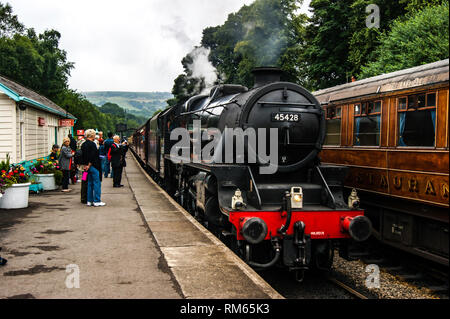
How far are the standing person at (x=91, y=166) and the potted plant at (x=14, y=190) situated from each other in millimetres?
1411

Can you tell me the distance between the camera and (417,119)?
22.1 ft

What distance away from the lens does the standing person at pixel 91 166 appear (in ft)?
32.7

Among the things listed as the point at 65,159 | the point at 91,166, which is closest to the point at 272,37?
the point at 65,159

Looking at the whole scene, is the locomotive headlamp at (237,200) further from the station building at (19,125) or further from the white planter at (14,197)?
the station building at (19,125)

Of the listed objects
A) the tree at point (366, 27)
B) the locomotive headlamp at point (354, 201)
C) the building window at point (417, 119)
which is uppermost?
the tree at point (366, 27)

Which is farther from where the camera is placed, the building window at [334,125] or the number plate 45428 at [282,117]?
the building window at [334,125]

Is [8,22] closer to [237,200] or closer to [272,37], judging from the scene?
[272,37]

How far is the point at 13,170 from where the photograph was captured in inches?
387

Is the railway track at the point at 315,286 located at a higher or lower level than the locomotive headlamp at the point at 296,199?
lower

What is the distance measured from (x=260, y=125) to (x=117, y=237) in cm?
303

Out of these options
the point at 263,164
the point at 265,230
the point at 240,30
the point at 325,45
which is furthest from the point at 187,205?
the point at 240,30

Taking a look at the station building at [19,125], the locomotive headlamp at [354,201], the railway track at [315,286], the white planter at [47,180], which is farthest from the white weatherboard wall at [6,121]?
the locomotive headlamp at [354,201]

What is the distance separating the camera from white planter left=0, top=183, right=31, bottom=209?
9.56m

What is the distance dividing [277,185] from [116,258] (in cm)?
261
